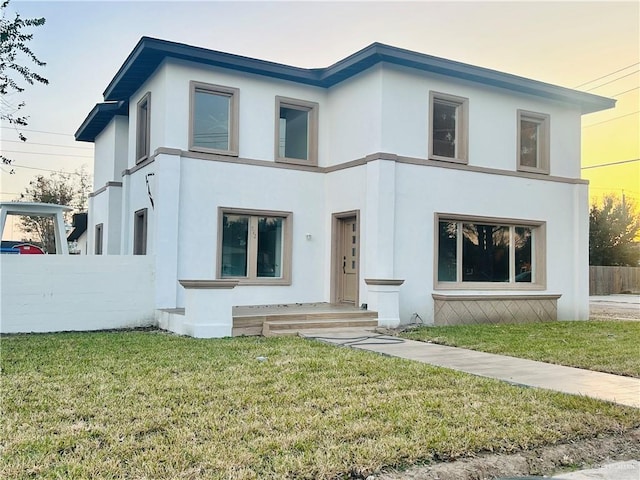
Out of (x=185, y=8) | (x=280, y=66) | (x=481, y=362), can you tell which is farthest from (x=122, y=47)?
(x=481, y=362)

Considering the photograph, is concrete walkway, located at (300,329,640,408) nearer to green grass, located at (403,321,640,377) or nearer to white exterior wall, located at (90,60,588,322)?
green grass, located at (403,321,640,377)

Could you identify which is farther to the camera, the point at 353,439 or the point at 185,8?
the point at 185,8

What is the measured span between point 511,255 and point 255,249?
6500 mm

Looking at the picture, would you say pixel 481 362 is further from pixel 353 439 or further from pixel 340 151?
pixel 340 151

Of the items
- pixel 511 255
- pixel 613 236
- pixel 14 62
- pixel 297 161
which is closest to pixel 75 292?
pixel 14 62

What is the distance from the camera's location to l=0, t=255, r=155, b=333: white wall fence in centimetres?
1052

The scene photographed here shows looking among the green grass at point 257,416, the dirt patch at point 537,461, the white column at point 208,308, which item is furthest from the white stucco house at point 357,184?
the dirt patch at point 537,461

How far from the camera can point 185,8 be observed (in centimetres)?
1252

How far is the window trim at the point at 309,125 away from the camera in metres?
13.5

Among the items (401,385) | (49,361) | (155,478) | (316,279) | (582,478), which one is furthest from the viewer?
(316,279)

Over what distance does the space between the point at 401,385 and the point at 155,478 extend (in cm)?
318

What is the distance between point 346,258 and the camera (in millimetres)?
13734

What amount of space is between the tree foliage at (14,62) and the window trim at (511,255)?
8739 mm

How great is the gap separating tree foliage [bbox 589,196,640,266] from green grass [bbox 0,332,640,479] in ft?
109
